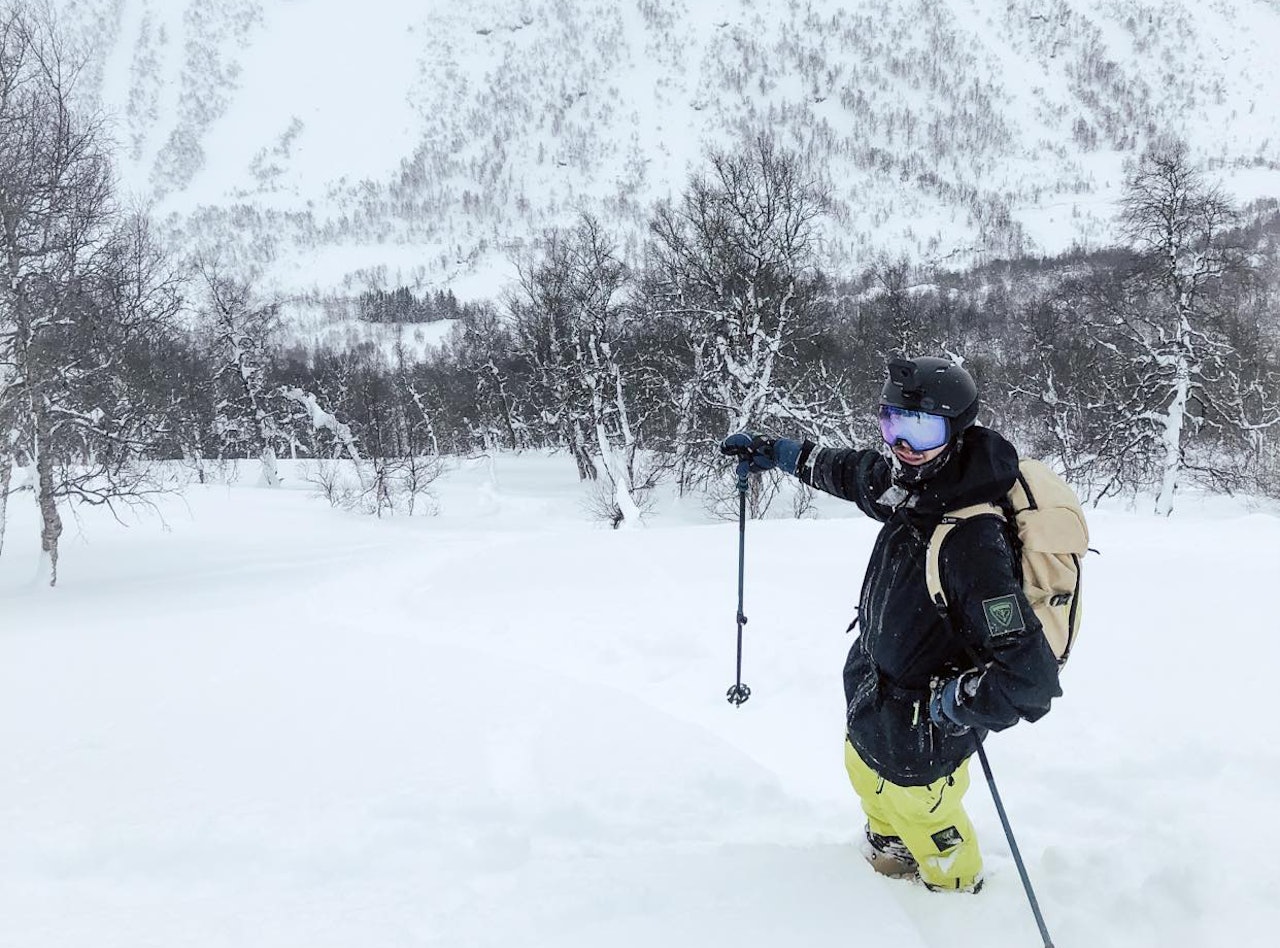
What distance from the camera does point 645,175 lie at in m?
151

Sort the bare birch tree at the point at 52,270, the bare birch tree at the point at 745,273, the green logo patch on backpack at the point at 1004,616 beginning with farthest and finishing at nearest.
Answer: the bare birch tree at the point at 745,273 → the bare birch tree at the point at 52,270 → the green logo patch on backpack at the point at 1004,616

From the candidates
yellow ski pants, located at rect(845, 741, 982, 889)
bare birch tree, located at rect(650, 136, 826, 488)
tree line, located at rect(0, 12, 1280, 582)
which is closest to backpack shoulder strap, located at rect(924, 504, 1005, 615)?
yellow ski pants, located at rect(845, 741, 982, 889)

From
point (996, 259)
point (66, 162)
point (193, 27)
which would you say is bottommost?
point (66, 162)

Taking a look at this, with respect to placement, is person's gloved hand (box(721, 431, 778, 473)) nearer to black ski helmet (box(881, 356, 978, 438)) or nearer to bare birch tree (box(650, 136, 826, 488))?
black ski helmet (box(881, 356, 978, 438))

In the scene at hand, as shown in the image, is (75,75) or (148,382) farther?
(148,382)

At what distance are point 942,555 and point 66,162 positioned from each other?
12594 mm

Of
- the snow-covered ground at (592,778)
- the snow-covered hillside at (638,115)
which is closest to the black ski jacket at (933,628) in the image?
the snow-covered ground at (592,778)

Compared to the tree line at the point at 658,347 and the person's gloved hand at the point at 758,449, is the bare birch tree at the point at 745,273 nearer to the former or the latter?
the tree line at the point at 658,347

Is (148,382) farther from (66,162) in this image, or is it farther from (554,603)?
(554,603)

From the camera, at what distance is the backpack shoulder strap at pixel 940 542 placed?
6.84 ft

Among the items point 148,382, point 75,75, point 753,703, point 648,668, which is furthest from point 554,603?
point 148,382

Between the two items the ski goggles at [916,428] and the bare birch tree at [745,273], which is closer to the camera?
the ski goggles at [916,428]

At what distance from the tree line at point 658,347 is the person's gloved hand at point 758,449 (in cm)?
1035

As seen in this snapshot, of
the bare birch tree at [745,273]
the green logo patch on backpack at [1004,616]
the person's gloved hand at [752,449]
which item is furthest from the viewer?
the bare birch tree at [745,273]
